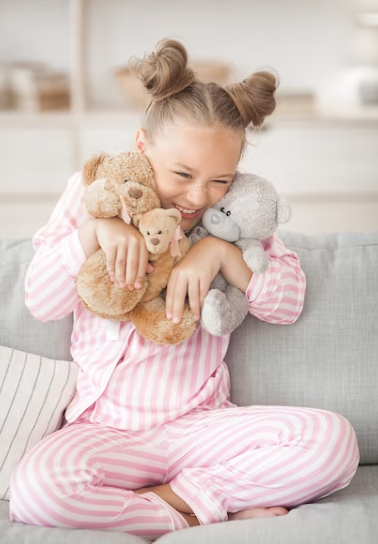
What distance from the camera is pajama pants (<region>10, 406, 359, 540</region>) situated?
1007 mm

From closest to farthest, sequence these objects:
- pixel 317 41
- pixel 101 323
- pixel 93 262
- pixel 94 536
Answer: pixel 94 536
pixel 93 262
pixel 101 323
pixel 317 41

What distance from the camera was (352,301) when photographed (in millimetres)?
1289

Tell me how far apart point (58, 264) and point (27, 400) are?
0.24 metres

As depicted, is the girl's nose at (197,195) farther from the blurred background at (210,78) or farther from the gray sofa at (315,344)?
the blurred background at (210,78)

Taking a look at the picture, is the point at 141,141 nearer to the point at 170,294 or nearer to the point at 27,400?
the point at 170,294

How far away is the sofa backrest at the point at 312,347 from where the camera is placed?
1.26m

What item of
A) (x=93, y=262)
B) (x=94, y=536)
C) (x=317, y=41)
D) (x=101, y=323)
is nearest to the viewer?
(x=94, y=536)

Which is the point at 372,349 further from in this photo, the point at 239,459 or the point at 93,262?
the point at 93,262

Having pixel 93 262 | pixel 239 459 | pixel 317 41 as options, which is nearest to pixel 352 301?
pixel 239 459

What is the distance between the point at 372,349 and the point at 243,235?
13.1 inches

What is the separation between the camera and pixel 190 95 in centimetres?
116

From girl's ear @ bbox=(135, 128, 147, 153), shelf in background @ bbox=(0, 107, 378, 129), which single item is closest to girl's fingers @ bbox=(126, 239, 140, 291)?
girl's ear @ bbox=(135, 128, 147, 153)

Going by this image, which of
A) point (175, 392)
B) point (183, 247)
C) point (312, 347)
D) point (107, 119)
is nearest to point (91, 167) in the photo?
point (183, 247)

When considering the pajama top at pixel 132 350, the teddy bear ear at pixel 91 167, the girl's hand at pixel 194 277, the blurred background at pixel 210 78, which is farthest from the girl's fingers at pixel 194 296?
the blurred background at pixel 210 78
